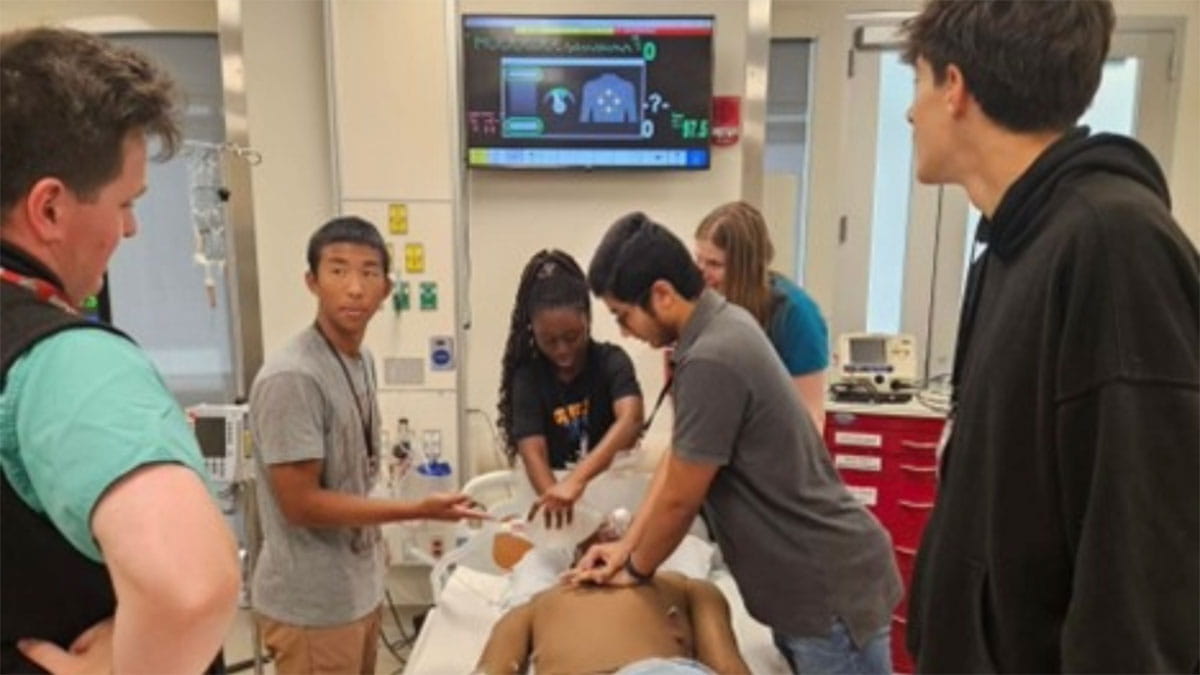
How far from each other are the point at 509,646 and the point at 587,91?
6.49 feet

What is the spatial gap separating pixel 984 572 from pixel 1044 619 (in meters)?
0.08

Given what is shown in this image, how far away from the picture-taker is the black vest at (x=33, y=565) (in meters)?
0.71

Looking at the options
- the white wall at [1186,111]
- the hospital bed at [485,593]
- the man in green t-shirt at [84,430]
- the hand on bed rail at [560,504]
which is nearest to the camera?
the man in green t-shirt at [84,430]

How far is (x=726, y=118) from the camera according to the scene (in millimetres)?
3053

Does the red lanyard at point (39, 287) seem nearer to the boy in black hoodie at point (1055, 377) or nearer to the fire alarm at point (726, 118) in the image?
the boy in black hoodie at point (1055, 377)

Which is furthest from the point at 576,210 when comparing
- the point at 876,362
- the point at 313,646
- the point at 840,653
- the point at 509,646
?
the point at 840,653

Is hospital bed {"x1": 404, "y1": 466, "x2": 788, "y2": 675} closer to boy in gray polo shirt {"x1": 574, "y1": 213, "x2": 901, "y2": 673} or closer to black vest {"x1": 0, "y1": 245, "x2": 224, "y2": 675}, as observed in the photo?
boy in gray polo shirt {"x1": 574, "y1": 213, "x2": 901, "y2": 673}

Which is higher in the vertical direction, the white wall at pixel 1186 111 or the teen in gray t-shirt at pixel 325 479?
the white wall at pixel 1186 111

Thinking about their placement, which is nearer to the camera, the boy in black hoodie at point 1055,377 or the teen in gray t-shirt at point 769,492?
the boy in black hoodie at point 1055,377

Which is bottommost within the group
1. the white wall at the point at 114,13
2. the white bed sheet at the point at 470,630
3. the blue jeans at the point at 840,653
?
the white bed sheet at the point at 470,630

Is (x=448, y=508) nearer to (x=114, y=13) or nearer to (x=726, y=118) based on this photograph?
(x=726, y=118)

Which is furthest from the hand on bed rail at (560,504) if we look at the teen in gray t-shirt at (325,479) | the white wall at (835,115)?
the white wall at (835,115)

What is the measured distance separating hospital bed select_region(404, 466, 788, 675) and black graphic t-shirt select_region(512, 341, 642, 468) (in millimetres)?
146

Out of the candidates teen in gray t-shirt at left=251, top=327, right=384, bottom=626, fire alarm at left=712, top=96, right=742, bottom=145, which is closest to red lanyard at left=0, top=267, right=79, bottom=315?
teen in gray t-shirt at left=251, top=327, right=384, bottom=626
